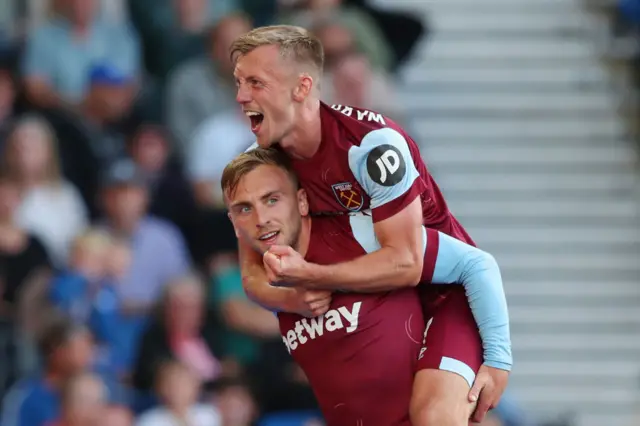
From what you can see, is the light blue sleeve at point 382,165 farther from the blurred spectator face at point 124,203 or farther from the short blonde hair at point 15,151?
the short blonde hair at point 15,151

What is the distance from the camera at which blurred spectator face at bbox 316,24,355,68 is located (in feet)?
31.3

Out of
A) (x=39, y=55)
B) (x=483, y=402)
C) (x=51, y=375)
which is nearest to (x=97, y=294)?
(x=51, y=375)

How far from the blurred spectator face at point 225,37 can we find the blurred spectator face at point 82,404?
109 inches

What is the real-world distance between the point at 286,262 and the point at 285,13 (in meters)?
5.59

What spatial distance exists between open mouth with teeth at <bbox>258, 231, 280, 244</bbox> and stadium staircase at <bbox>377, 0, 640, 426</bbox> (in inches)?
183

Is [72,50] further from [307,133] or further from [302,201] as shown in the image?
[307,133]

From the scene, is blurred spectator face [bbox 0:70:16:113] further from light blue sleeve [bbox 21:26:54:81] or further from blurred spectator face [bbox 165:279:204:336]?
blurred spectator face [bbox 165:279:204:336]

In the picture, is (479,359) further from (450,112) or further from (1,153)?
(450,112)

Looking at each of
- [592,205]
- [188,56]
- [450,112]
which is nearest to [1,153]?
[188,56]

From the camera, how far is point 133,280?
858cm

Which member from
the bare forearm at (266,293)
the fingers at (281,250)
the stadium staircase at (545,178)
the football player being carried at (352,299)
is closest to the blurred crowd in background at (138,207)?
the stadium staircase at (545,178)

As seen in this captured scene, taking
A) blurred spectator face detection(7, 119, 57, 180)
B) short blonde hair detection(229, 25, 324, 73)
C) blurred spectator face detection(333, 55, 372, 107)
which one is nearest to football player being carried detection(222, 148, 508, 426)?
short blonde hair detection(229, 25, 324, 73)

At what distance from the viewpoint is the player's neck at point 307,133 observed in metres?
4.89

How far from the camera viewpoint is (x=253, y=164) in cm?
500
